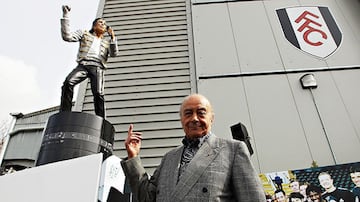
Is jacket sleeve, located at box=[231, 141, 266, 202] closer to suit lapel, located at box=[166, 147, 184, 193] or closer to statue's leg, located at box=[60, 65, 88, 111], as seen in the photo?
suit lapel, located at box=[166, 147, 184, 193]

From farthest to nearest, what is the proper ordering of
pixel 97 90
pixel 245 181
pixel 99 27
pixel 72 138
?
pixel 99 27, pixel 97 90, pixel 72 138, pixel 245 181

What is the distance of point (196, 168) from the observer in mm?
992

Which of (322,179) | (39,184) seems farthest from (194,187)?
(322,179)

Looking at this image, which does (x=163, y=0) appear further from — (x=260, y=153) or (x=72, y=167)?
(x=72, y=167)

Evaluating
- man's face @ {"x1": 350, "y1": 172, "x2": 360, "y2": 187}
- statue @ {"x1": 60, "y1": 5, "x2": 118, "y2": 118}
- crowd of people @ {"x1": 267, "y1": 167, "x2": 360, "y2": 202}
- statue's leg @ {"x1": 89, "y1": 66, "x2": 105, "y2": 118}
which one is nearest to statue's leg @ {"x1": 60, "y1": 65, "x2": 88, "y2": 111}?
statue @ {"x1": 60, "y1": 5, "x2": 118, "y2": 118}

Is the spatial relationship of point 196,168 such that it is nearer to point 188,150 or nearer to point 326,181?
point 188,150

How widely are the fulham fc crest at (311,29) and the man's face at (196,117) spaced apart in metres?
3.70

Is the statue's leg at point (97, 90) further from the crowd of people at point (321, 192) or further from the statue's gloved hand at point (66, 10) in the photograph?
the crowd of people at point (321, 192)

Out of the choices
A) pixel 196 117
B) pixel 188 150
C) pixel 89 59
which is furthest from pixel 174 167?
pixel 89 59

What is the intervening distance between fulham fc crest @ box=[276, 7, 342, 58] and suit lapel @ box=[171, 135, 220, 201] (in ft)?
12.5

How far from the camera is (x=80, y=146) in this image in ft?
6.04

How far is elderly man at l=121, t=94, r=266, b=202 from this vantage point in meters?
0.93

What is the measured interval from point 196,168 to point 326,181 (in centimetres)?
239

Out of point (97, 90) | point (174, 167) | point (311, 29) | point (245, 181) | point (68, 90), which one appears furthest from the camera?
point (311, 29)
